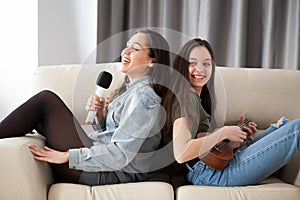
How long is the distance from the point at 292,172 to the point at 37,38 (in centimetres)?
175

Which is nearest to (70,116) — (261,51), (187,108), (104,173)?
(104,173)

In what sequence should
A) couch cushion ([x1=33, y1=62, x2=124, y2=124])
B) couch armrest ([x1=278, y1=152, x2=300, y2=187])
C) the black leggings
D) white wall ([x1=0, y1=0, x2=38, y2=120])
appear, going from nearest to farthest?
the black leggings → couch armrest ([x1=278, y1=152, x2=300, y2=187]) → couch cushion ([x1=33, y1=62, x2=124, y2=124]) → white wall ([x1=0, y1=0, x2=38, y2=120])

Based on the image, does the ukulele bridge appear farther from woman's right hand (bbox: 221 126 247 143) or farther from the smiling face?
the smiling face

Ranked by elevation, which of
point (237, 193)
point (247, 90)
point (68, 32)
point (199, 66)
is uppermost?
point (68, 32)

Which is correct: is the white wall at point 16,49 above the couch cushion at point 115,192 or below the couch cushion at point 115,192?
above

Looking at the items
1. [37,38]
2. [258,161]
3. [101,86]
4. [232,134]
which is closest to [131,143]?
[101,86]

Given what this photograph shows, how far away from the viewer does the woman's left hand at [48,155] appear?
72.0 inches

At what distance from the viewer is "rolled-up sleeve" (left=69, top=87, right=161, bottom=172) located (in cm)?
185

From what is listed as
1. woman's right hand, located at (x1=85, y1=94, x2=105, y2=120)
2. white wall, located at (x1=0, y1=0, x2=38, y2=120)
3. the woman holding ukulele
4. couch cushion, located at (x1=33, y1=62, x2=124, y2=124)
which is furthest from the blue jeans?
white wall, located at (x1=0, y1=0, x2=38, y2=120)

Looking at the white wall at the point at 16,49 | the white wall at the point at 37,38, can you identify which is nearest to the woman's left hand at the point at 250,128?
the white wall at the point at 37,38

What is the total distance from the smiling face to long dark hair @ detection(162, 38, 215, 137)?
0.39ft

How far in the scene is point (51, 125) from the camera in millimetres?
1975

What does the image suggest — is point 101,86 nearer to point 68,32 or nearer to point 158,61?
→ point 158,61

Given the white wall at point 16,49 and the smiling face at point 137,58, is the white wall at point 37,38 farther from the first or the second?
the smiling face at point 137,58
